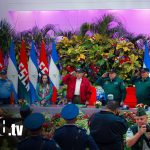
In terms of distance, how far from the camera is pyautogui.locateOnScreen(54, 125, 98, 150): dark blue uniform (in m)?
4.31

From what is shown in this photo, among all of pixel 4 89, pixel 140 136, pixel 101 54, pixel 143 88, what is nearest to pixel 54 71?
pixel 101 54

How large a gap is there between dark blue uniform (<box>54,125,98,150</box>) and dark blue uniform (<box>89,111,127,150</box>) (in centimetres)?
60

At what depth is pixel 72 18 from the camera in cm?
1360

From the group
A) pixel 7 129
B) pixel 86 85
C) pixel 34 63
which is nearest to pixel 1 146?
pixel 7 129

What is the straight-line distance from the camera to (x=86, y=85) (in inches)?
370

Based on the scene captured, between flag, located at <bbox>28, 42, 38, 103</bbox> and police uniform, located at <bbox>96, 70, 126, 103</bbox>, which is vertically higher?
flag, located at <bbox>28, 42, 38, 103</bbox>

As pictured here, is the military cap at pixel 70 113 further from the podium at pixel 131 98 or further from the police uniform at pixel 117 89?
the police uniform at pixel 117 89

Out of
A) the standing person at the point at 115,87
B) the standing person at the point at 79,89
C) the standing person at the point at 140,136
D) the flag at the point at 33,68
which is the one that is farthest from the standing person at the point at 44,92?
the standing person at the point at 140,136

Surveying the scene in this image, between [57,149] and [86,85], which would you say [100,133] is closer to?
[57,149]

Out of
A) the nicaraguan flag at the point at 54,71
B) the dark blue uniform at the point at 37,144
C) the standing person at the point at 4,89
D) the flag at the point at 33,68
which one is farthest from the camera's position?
the flag at the point at 33,68

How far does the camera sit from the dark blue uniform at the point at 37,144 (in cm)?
385

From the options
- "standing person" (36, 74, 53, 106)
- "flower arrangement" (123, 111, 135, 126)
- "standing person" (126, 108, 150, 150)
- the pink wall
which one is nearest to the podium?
"flower arrangement" (123, 111, 135, 126)

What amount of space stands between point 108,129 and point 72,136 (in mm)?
698

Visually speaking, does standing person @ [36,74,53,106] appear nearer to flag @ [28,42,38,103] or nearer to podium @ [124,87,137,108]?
podium @ [124,87,137,108]
